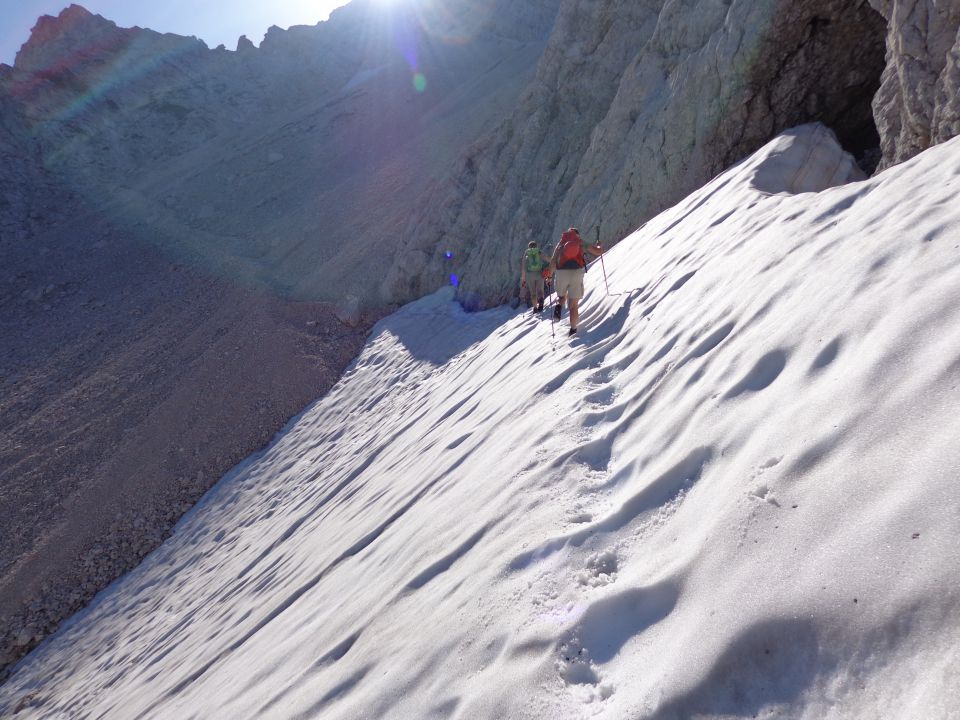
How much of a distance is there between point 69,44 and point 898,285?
5285 cm

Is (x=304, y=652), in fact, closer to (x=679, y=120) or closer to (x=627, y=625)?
(x=627, y=625)

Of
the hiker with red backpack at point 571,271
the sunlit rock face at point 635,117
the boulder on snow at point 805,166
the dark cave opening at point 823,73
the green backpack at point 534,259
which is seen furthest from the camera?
the green backpack at point 534,259

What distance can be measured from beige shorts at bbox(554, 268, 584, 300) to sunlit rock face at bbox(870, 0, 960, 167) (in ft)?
10.7

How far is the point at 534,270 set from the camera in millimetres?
8922

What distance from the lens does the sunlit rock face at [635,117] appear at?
7.64 metres

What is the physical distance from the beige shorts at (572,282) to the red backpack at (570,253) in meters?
0.06

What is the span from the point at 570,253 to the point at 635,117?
19.3ft

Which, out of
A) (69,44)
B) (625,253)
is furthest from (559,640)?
(69,44)

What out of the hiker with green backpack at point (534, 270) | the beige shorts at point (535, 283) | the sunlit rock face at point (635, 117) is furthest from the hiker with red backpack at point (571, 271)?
the sunlit rock face at point (635, 117)

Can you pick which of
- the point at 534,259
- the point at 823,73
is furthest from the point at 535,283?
the point at 823,73

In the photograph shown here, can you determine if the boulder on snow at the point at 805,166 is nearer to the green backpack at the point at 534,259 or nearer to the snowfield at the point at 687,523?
the snowfield at the point at 687,523

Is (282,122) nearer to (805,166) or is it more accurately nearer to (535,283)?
(535,283)

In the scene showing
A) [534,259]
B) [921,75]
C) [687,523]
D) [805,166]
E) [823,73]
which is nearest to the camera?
[687,523]

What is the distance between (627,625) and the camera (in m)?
2.08
